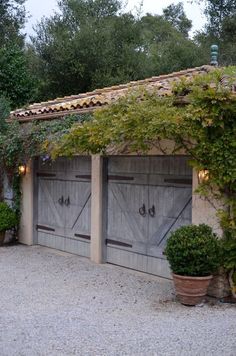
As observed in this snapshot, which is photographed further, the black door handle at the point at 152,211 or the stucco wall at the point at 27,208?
the stucco wall at the point at 27,208

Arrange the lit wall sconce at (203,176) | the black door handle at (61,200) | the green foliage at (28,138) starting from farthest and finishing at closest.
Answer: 1. the black door handle at (61,200)
2. the green foliage at (28,138)
3. the lit wall sconce at (203,176)

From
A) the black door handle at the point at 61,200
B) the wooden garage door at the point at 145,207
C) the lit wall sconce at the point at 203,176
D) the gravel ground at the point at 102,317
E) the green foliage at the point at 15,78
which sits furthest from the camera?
the green foliage at the point at 15,78

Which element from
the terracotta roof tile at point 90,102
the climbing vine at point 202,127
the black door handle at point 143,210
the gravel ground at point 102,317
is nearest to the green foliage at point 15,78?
the terracotta roof tile at point 90,102

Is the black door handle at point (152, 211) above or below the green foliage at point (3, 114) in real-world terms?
below

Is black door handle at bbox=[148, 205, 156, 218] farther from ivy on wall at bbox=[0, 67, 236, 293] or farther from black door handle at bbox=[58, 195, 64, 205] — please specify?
black door handle at bbox=[58, 195, 64, 205]

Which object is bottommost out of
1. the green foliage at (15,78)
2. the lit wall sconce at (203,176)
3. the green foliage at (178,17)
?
the lit wall sconce at (203,176)

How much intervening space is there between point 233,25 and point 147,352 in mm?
16681

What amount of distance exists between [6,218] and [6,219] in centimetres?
2

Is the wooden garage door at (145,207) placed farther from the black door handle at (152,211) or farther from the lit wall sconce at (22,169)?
the lit wall sconce at (22,169)

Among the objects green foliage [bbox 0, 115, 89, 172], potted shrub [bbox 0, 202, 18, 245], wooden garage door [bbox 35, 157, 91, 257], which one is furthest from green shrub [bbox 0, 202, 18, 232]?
green foliage [bbox 0, 115, 89, 172]

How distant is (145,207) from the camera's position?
9.23 metres

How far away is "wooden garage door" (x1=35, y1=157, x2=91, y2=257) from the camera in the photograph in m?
10.8

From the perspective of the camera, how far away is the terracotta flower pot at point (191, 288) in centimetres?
698

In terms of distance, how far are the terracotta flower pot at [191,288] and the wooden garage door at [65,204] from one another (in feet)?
12.5
